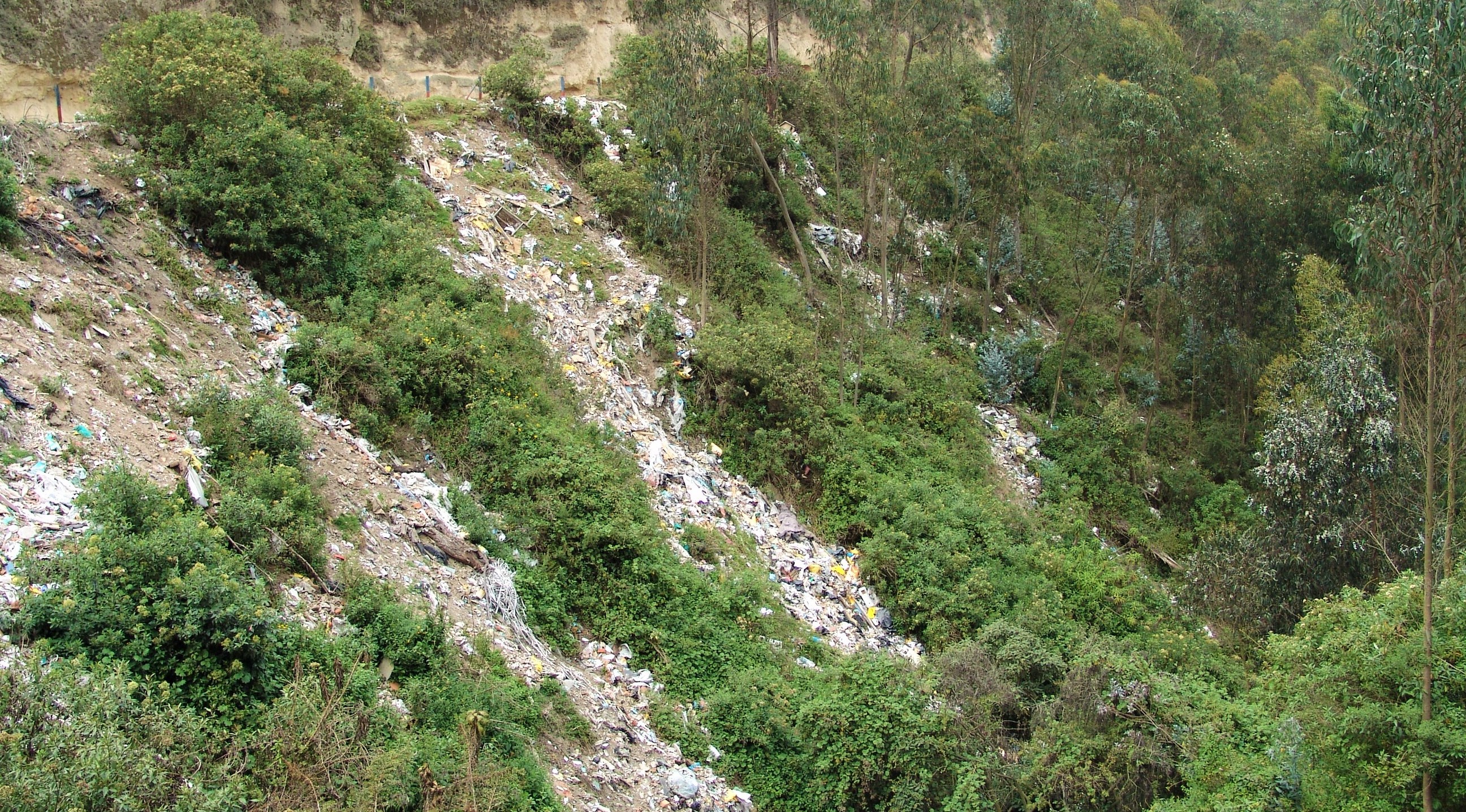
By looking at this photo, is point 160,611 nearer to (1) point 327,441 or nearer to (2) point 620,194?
(1) point 327,441

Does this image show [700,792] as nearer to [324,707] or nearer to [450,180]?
[324,707]

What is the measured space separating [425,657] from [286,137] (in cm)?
858

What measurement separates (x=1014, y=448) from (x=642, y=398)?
29.6 ft

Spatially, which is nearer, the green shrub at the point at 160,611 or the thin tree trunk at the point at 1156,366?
the green shrub at the point at 160,611

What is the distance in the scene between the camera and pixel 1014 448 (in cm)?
2102

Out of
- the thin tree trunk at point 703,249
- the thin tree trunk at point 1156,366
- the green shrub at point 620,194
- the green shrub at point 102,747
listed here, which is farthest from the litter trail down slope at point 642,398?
the thin tree trunk at point 1156,366

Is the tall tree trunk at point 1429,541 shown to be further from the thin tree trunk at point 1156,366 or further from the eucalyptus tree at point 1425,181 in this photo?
the thin tree trunk at point 1156,366

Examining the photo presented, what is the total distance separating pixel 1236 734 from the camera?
1031 cm

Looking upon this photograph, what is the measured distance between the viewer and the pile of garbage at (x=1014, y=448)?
66.1ft

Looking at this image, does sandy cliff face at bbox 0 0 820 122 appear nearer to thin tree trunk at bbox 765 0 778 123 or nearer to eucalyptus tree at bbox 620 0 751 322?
thin tree trunk at bbox 765 0 778 123

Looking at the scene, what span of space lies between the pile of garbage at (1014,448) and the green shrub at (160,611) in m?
15.5

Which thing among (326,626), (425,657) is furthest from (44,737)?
(425,657)

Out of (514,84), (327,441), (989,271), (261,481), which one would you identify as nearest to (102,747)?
(261,481)

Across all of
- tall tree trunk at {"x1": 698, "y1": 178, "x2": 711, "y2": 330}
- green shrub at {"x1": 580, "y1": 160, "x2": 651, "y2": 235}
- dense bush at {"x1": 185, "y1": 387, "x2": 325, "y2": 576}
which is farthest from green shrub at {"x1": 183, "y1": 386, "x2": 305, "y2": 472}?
green shrub at {"x1": 580, "y1": 160, "x2": 651, "y2": 235}
